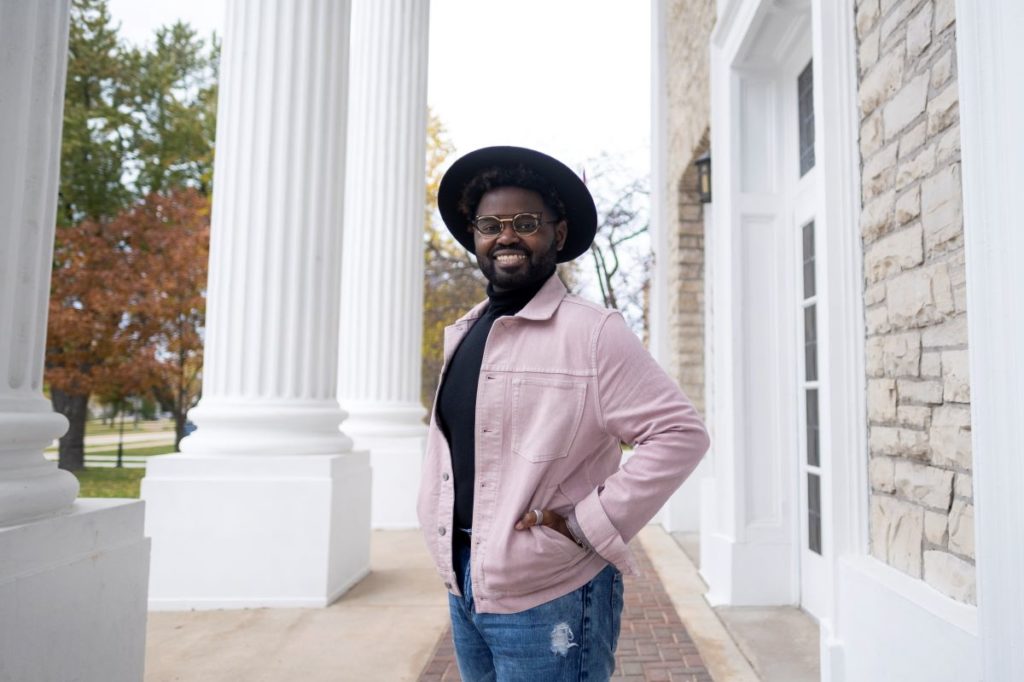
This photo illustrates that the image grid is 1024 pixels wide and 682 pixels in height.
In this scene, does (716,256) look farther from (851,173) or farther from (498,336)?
(498,336)

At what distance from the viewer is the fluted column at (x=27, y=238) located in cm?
197

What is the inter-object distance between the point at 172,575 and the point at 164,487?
0.53 m

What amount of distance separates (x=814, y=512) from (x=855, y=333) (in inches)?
79.0

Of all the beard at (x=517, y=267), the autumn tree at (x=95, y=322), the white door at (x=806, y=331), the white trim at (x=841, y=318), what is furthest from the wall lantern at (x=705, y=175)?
the autumn tree at (x=95, y=322)

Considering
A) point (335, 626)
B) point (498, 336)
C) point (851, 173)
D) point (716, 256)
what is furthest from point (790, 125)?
point (335, 626)

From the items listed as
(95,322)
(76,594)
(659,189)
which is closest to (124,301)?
(95,322)

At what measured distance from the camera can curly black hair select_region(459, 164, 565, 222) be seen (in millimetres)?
1667

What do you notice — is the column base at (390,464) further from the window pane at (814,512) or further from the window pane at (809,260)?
the window pane at (809,260)

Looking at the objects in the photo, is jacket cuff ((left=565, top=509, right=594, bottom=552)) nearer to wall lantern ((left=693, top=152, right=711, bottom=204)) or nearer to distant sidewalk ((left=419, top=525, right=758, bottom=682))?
distant sidewalk ((left=419, top=525, right=758, bottom=682))

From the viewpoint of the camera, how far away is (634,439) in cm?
153

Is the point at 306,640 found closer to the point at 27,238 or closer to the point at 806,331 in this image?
the point at 27,238

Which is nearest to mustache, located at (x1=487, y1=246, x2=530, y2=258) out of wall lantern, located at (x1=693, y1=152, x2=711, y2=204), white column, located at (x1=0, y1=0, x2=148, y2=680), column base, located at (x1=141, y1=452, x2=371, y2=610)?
white column, located at (x1=0, y1=0, x2=148, y2=680)

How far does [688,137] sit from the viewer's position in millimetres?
7145

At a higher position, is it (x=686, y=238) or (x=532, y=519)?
(x=686, y=238)
